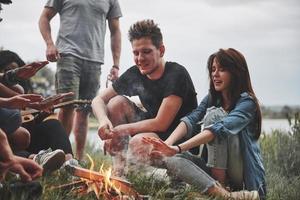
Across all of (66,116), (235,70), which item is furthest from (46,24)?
(235,70)

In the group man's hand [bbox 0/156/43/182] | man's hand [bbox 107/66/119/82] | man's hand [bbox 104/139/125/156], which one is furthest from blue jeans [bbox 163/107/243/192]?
man's hand [bbox 107/66/119/82]

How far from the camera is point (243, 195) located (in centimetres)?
291

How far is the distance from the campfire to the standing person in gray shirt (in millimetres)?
1576

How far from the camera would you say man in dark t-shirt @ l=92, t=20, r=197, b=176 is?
3461 millimetres

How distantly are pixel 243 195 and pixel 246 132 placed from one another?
1.42 feet

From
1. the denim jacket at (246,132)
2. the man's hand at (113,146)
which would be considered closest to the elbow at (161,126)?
the man's hand at (113,146)

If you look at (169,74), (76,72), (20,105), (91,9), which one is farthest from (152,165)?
(91,9)

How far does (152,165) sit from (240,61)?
3.08 ft

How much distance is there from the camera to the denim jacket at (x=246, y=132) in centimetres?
300

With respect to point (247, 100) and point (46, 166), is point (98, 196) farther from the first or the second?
point (247, 100)

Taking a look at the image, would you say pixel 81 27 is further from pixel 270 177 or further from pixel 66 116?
pixel 270 177

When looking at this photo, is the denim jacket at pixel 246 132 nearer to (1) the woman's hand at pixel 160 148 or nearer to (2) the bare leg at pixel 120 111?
(1) the woman's hand at pixel 160 148

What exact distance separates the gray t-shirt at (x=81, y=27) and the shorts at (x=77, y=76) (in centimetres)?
6

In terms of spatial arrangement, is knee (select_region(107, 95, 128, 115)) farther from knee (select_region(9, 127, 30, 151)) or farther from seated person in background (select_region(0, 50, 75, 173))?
knee (select_region(9, 127, 30, 151))
